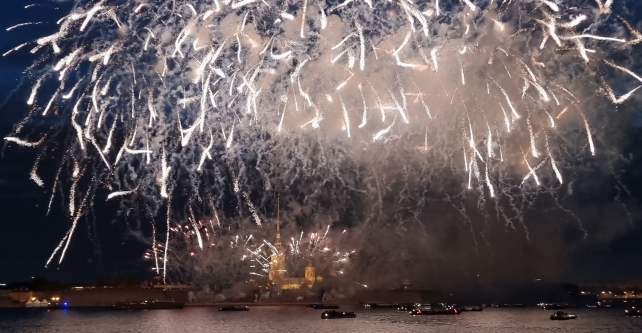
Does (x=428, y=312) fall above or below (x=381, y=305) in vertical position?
below

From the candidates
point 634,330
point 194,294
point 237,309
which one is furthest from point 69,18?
point 194,294

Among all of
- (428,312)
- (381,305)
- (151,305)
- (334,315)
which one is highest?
(151,305)

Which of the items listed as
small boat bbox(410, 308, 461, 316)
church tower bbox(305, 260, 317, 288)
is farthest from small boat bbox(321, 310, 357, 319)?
church tower bbox(305, 260, 317, 288)

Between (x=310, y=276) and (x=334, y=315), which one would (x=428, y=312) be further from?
(x=310, y=276)

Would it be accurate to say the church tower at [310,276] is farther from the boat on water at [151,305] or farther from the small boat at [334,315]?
the small boat at [334,315]

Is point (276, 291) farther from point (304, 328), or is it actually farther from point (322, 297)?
point (304, 328)

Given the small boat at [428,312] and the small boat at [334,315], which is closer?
the small boat at [334,315]

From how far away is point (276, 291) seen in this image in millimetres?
131625

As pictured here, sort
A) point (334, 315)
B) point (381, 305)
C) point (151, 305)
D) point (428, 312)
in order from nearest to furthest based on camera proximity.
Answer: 1. point (334, 315)
2. point (428, 312)
3. point (151, 305)
4. point (381, 305)

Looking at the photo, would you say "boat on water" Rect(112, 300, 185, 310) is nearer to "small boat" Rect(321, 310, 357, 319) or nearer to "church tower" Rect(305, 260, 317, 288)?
"church tower" Rect(305, 260, 317, 288)

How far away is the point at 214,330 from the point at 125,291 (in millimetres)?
81368

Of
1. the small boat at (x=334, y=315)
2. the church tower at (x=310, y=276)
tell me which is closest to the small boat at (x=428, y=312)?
the small boat at (x=334, y=315)

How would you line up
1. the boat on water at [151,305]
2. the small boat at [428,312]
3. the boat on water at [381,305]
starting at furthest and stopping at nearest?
the boat on water at [381,305], the boat on water at [151,305], the small boat at [428,312]

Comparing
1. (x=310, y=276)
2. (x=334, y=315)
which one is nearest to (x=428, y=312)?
(x=334, y=315)
